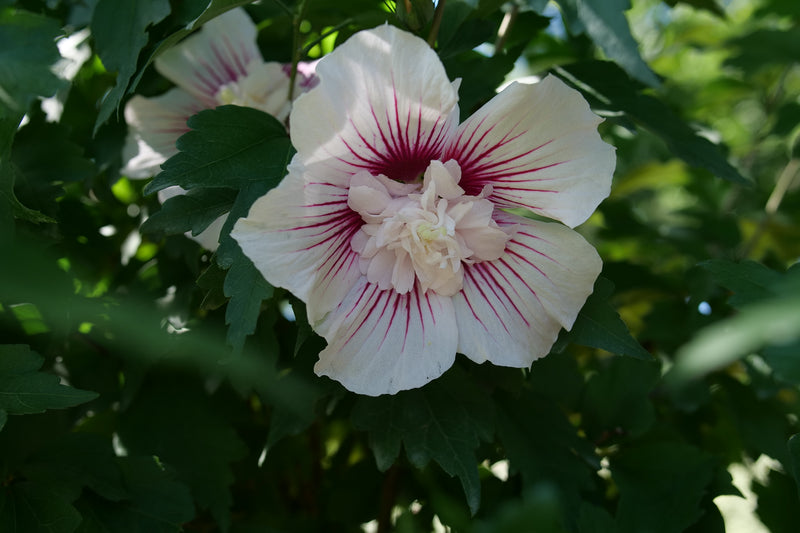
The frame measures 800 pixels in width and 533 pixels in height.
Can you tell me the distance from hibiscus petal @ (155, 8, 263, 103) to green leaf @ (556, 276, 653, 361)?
0.47 meters

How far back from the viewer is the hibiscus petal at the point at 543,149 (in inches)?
24.0

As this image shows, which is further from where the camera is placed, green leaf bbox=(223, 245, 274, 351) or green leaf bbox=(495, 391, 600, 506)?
green leaf bbox=(495, 391, 600, 506)

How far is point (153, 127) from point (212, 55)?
108 millimetres

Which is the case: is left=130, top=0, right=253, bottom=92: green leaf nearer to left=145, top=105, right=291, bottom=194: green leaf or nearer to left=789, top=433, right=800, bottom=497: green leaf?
left=145, top=105, right=291, bottom=194: green leaf

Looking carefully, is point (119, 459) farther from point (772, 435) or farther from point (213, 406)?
point (772, 435)

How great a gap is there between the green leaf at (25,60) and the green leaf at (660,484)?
62cm

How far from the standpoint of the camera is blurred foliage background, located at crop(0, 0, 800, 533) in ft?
2.10

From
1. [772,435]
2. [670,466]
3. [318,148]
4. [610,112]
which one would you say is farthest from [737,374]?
[318,148]

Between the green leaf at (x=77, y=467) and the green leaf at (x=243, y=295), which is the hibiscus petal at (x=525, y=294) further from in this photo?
the green leaf at (x=77, y=467)

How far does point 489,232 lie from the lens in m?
0.65

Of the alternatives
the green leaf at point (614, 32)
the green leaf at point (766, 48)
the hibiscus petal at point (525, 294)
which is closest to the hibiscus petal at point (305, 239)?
the hibiscus petal at point (525, 294)

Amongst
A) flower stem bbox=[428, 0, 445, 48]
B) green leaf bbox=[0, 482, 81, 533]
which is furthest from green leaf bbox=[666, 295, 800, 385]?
green leaf bbox=[0, 482, 81, 533]

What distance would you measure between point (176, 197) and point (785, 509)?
2.75ft

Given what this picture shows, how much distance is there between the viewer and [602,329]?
652 millimetres
